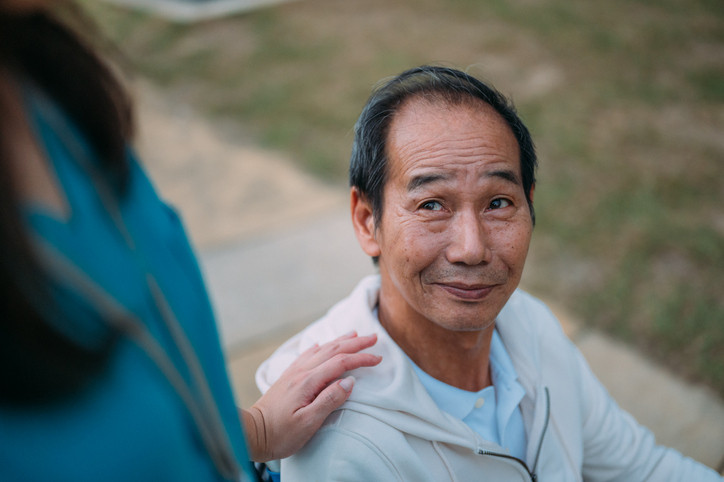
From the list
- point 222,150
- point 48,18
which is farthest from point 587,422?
point 222,150

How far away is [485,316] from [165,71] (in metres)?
6.76

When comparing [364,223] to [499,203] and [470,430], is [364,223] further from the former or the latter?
[470,430]

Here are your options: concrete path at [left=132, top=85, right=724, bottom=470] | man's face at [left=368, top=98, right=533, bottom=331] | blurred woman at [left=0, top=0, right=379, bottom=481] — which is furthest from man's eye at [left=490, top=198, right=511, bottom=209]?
concrete path at [left=132, top=85, right=724, bottom=470]

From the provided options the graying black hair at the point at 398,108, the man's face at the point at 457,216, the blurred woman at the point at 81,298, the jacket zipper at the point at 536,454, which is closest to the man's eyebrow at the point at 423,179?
the man's face at the point at 457,216

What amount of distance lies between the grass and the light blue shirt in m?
1.95

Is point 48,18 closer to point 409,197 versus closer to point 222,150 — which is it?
point 409,197

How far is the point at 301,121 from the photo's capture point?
238 inches

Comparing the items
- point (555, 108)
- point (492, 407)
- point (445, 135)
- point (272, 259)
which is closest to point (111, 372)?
point (445, 135)

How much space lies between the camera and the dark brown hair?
642 mm

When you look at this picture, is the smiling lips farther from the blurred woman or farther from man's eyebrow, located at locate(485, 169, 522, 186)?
the blurred woman

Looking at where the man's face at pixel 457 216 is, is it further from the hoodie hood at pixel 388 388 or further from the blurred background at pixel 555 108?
the blurred background at pixel 555 108

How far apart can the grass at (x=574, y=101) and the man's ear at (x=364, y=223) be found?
7.54ft

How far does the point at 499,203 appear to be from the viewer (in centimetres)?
156

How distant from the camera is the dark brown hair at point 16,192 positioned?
2.10ft
